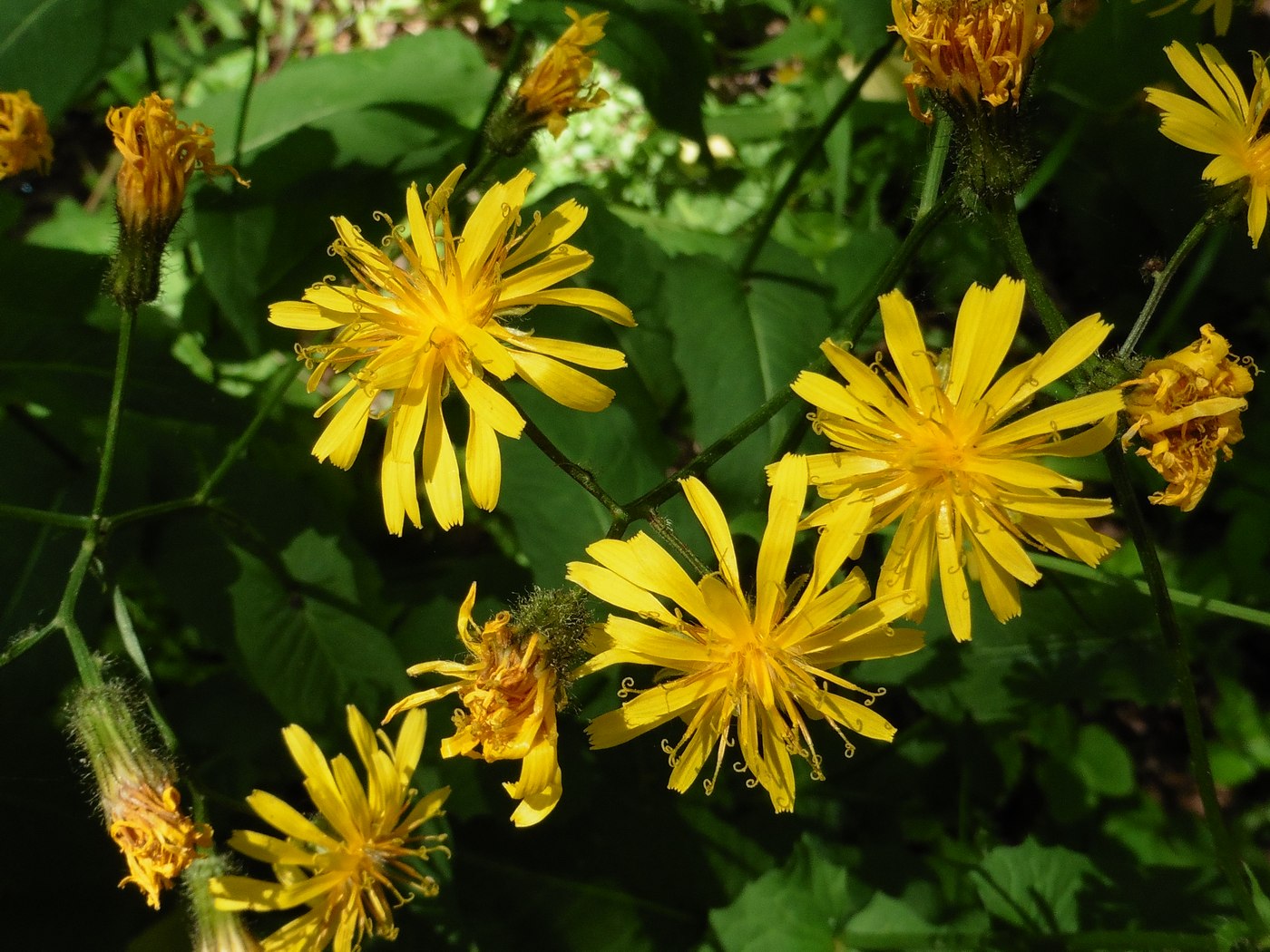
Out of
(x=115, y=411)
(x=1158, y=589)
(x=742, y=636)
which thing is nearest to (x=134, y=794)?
(x=115, y=411)

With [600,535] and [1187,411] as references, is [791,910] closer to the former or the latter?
[600,535]

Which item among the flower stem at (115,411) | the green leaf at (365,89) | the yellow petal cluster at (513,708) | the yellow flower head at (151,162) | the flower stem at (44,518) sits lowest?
the yellow petal cluster at (513,708)

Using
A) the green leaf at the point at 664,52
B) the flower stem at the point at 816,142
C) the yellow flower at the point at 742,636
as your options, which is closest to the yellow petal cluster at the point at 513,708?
the yellow flower at the point at 742,636

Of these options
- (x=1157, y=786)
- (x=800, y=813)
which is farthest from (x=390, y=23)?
(x=1157, y=786)

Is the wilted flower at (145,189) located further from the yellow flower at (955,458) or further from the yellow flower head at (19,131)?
the yellow flower at (955,458)

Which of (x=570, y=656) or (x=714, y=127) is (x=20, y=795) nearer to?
(x=570, y=656)
